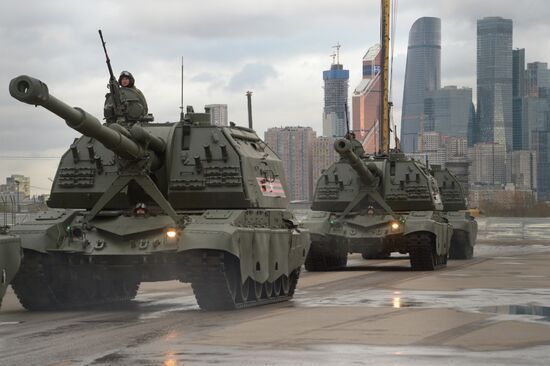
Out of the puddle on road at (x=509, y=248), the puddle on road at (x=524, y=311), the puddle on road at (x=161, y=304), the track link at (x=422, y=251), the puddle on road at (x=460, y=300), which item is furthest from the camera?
the puddle on road at (x=509, y=248)

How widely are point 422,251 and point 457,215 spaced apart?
469 inches

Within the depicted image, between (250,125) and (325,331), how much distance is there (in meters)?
11.4

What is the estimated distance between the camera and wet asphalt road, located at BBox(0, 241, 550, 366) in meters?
13.7

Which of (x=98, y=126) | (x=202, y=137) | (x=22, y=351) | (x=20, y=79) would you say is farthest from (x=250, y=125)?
(x=22, y=351)

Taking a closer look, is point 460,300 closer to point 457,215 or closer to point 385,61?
point 457,215

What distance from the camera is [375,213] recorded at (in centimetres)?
3612

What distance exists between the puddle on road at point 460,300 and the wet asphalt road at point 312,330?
2 cm

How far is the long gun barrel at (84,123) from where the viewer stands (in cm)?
1761

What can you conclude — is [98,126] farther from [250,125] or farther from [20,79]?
[250,125]

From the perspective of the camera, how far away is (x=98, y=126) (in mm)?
19891

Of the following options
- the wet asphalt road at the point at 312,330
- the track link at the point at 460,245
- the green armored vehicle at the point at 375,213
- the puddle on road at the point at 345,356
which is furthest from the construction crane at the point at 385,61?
the puddle on road at the point at 345,356

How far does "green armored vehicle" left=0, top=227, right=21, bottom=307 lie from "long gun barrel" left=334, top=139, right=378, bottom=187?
49.7 feet

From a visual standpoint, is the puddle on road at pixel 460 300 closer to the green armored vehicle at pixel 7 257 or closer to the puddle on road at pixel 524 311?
the puddle on road at pixel 524 311

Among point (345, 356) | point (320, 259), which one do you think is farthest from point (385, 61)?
point (345, 356)
